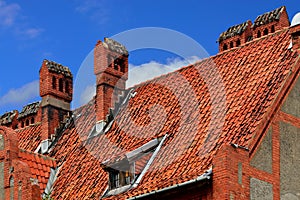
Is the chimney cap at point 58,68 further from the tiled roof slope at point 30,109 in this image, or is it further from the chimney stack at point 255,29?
the chimney stack at point 255,29

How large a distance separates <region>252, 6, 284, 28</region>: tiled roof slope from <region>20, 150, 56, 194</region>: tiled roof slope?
9.53m

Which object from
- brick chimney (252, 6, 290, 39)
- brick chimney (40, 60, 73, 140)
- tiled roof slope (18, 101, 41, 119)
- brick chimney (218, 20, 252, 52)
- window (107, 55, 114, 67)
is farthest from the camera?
tiled roof slope (18, 101, 41, 119)

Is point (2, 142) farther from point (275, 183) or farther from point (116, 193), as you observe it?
point (275, 183)

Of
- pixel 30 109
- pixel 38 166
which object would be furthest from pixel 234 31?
pixel 30 109

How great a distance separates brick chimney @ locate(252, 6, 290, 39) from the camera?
113 feet

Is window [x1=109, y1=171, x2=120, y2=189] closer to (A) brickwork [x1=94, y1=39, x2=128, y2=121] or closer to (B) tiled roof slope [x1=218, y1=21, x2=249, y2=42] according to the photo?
(A) brickwork [x1=94, y1=39, x2=128, y2=121]

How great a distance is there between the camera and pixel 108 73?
3609 centimetres

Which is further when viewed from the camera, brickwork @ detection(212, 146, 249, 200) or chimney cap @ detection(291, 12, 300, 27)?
chimney cap @ detection(291, 12, 300, 27)

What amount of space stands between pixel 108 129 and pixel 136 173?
5.23 meters

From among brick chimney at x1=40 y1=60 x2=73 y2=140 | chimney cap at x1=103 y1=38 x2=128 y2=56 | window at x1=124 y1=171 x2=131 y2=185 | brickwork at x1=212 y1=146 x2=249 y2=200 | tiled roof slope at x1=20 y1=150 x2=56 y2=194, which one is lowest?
brickwork at x1=212 y1=146 x2=249 y2=200

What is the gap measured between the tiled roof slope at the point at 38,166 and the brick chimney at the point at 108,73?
2.49m

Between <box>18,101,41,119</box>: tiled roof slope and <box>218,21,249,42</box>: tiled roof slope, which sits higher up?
<box>218,21,249,42</box>: tiled roof slope

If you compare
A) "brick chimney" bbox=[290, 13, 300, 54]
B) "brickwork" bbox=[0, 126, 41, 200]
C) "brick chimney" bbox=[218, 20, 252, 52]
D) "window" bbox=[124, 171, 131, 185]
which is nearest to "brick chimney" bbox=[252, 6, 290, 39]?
"brick chimney" bbox=[218, 20, 252, 52]

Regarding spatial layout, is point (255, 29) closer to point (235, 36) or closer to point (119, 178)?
point (235, 36)
